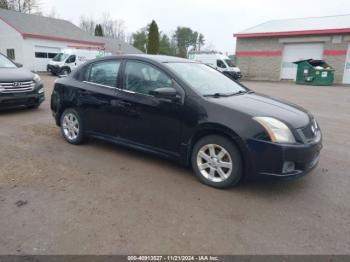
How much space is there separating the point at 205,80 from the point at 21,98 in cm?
540

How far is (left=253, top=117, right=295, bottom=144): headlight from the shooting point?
341cm

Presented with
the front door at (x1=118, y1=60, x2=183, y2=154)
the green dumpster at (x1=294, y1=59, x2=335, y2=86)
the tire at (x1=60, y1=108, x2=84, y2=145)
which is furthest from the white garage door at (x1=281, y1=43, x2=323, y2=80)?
the front door at (x1=118, y1=60, x2=183, y2=154)

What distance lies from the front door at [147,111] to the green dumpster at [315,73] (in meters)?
22.3

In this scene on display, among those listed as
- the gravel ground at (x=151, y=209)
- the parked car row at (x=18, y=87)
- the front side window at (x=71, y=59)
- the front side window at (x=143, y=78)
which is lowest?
the gravel ground at (x=151, y=209)

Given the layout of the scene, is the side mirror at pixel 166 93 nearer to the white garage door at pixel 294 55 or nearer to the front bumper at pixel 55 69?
the front bumper at pixel 55 69

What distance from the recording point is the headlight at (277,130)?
341cm

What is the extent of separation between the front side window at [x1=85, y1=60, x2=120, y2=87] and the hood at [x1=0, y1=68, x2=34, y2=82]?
3.37 meters

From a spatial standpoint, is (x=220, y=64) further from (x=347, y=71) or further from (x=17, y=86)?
(x=17, y=86)

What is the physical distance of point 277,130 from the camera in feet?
11.3

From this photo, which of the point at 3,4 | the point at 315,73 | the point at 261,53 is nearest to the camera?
the point at 315,73

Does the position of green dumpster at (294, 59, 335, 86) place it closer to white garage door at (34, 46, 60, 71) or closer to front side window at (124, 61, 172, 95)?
front side window at (124, 61, 172, 95)

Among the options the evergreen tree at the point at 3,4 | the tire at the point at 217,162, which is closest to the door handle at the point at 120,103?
the tire at the point at 217,162

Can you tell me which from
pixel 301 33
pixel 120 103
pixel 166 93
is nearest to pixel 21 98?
pixel 120 103

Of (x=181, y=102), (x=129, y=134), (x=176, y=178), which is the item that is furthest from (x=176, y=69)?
(x=176, y=178)
